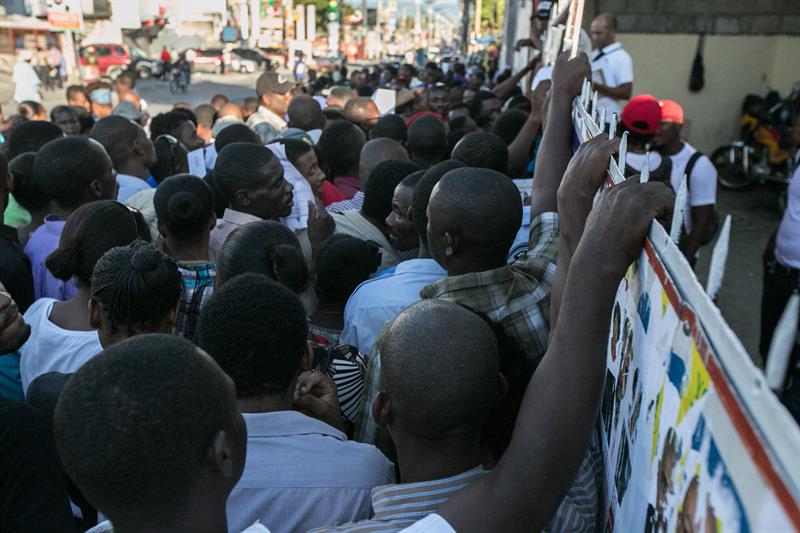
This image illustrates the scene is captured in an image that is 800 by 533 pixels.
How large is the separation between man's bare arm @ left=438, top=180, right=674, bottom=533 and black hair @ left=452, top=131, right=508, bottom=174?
253cm

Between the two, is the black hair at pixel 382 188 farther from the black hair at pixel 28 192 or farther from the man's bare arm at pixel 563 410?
the man's bare arm at pixel 563 410

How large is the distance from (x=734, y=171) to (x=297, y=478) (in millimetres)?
10125

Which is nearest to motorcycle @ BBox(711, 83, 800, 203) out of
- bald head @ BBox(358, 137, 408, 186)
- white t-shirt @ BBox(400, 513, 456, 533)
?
bald head @ BBox(358, 137, 408, 186)

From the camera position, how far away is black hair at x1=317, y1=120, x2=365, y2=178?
5242mm

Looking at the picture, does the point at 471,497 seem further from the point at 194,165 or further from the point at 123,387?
the point at 194,165

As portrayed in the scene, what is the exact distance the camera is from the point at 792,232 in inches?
161

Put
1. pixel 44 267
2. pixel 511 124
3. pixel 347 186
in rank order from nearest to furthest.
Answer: pixel 44 267, pixel 347 186, pixel 511 124

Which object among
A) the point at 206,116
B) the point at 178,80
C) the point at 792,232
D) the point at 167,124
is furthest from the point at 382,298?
the point at 178,80

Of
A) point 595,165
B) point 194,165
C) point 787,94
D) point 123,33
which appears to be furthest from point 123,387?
point 123,33

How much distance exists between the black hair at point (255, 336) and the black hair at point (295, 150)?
107 inches

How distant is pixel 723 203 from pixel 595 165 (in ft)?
30.3

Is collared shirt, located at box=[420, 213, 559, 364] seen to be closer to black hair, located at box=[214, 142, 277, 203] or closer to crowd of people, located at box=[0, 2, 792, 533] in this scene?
crowd of people, located at box=[0, 2, 792, 533]

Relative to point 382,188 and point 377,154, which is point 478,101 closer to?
point 377,154

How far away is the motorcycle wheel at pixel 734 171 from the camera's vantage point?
10.1 m
